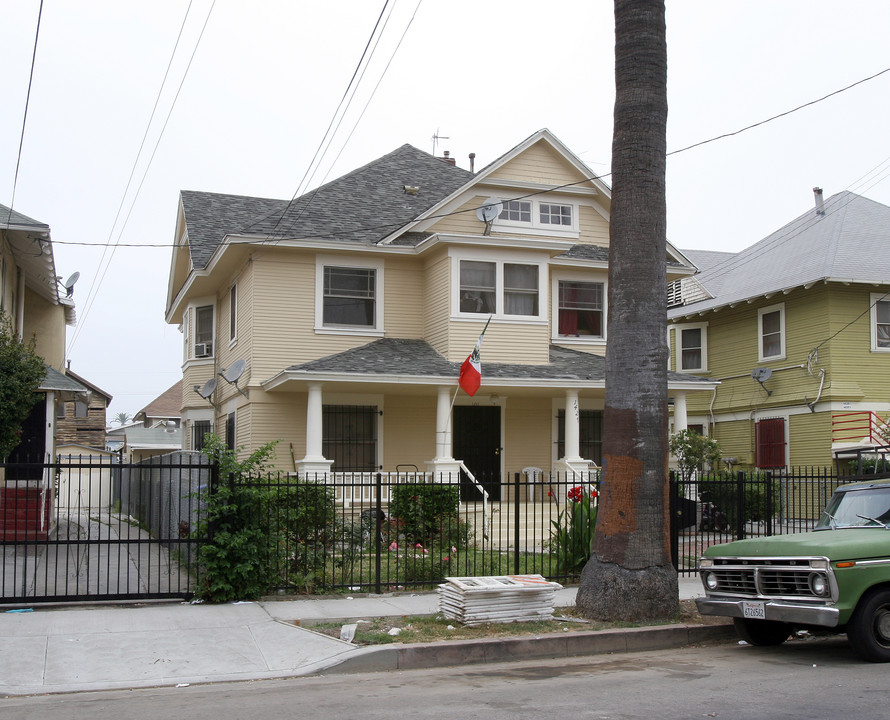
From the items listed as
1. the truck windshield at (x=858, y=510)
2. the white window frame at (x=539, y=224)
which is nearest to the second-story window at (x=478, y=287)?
the white window frame at (x=539, y=224)

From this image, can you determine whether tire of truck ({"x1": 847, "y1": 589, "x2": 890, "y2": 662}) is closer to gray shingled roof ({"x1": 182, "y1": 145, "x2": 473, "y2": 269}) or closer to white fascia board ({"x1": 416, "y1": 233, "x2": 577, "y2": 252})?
white fascia board ({"x1": 416, "y1": 233, "x2": 577, "y2": 252})

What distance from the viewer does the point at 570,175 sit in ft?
75.3

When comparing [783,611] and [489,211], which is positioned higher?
[489,211]

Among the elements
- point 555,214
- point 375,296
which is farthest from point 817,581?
point 555,214

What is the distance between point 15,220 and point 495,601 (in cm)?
1296

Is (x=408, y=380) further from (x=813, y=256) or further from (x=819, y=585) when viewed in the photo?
(x=813, y=256)

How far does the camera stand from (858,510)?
10.1m

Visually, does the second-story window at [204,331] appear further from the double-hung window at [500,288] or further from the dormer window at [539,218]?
the dormer window at [539,218]

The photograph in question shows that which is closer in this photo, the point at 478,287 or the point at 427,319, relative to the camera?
the point at 478,287

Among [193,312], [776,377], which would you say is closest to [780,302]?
[776,377]

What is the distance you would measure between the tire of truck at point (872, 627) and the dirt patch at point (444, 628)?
2.06 meters

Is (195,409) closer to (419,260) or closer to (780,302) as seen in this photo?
(419,260)

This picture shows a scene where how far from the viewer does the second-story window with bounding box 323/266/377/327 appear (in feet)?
71.1

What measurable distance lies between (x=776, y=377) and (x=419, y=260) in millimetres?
11693
